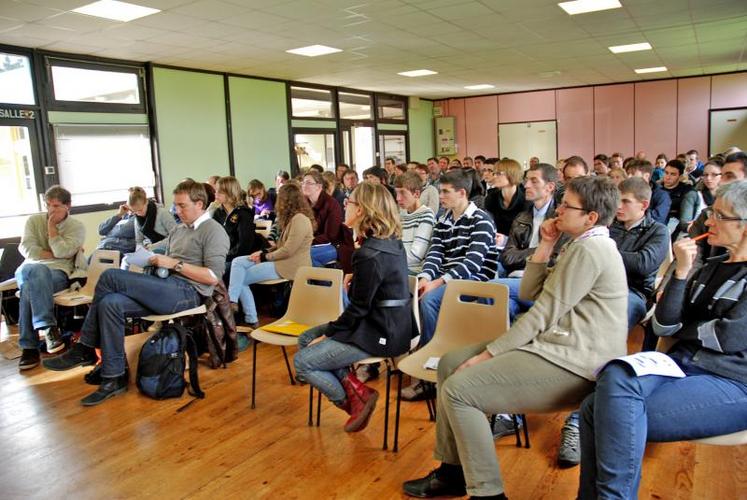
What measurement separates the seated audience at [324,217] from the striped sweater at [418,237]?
121cm

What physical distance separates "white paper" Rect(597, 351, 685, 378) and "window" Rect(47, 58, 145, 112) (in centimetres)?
715

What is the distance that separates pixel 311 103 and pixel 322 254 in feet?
21.9

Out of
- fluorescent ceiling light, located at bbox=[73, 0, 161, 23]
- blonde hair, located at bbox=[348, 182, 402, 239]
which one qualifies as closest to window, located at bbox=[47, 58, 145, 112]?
fluorescent ceiling light, located at bbox=[73, 0, 161, 23]

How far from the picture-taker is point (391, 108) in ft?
44.8

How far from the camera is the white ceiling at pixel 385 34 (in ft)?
18.4

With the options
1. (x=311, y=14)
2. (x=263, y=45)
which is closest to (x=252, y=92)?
(x=263, y=45)

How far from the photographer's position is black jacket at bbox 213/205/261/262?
5.11 metres

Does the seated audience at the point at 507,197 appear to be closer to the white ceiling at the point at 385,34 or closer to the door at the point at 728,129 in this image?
the white ceiling at the point at 385,34

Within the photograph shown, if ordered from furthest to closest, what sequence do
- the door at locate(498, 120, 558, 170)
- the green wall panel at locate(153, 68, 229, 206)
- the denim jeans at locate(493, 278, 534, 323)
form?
the door at locate(498, 120, 558, 170) → the green wall panel at locate(153, 68, 229, 206) → the denim jeans at locate(493, 278, 534, 323)

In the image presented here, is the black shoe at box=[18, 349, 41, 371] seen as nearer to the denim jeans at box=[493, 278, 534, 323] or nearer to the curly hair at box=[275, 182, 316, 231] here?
the curly hair at box=[275, 182, 316, 231]

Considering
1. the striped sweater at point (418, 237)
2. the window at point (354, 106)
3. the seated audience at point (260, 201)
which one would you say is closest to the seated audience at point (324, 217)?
the striped sweater at point (418, 237)

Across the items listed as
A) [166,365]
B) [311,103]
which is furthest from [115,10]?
[311,103]

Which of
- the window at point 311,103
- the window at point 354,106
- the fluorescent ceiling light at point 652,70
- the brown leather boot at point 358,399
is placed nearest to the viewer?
the brown leather boot at point 358,399

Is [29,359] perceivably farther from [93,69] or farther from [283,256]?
[93,69]
